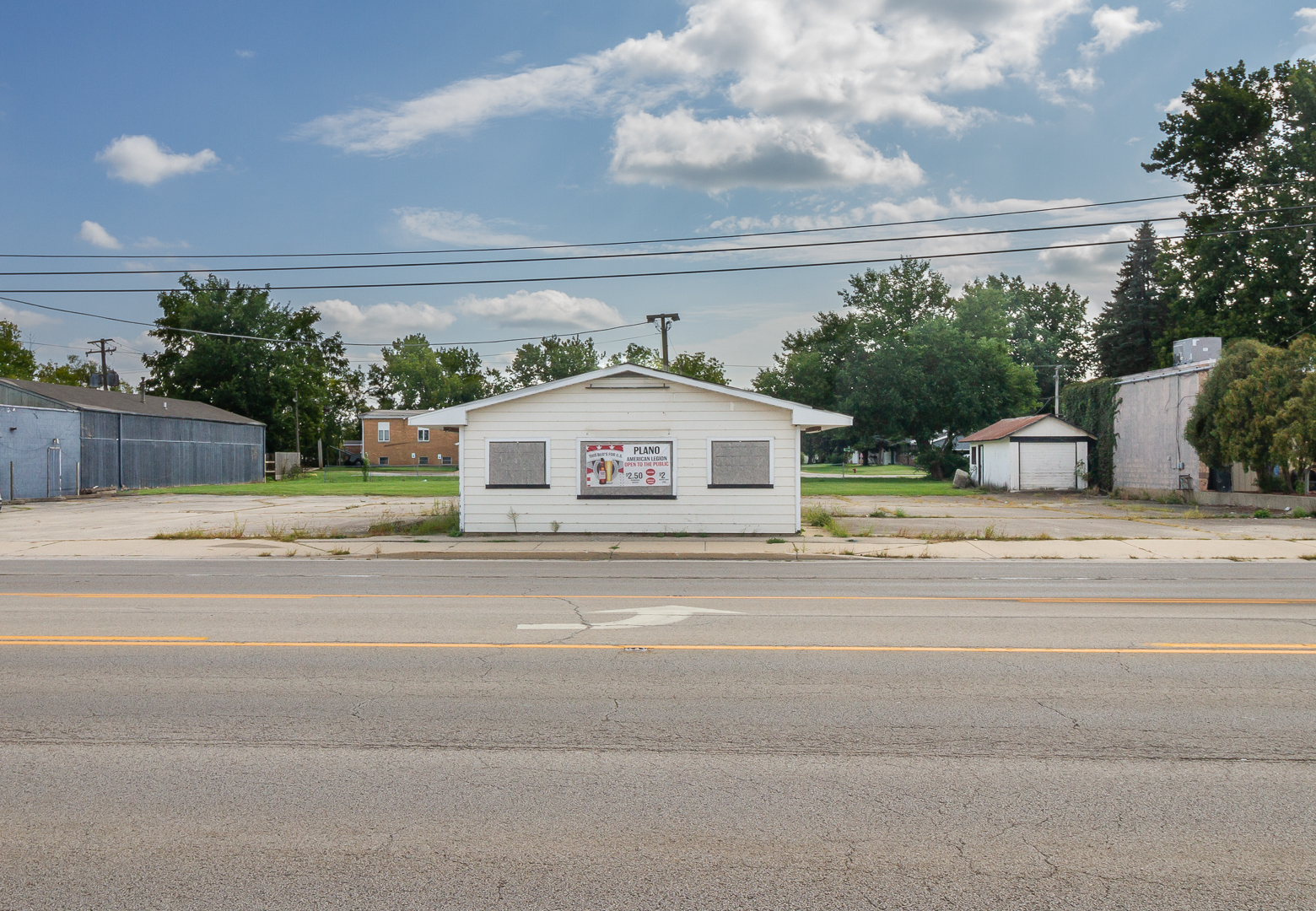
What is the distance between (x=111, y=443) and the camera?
45.2 m

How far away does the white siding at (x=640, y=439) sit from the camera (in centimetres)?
2047

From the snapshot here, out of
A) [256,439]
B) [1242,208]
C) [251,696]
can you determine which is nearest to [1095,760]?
[251,696]

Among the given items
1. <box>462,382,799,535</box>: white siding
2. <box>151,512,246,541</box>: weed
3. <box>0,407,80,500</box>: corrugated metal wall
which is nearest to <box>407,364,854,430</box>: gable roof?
<box>462,382,799,535</box>: white siding

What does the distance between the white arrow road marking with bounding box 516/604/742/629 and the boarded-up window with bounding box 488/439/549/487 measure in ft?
33.2

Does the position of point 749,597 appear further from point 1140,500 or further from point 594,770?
point 1140,500

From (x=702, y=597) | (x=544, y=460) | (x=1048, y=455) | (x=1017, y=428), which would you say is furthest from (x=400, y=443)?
(x=702, y=597)

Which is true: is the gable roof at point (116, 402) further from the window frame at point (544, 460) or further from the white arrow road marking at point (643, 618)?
the white arrow road marking at point (643, 618)

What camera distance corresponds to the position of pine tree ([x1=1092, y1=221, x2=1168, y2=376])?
68.9 m

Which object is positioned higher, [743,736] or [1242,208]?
[1242,208]

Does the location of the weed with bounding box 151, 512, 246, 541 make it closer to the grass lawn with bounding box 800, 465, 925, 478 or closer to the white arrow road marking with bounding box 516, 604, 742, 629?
the white arrow road marking with bounding box 516, 604, 742, 629

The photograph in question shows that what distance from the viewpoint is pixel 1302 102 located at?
136 feet

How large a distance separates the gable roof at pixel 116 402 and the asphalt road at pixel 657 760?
124 feet

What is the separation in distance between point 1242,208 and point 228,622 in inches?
1955

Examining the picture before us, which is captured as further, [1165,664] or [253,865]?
[1165,664]
